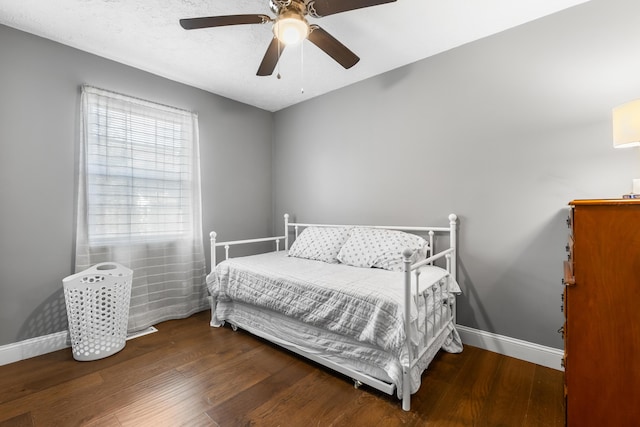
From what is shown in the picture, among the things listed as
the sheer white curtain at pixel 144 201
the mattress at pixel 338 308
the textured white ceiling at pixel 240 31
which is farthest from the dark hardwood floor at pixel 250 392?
the textured white ceiling at pixel 240 31

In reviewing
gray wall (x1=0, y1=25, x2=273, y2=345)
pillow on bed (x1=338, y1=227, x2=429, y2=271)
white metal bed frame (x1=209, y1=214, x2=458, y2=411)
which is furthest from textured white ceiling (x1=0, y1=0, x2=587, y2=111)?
pillow on bed (x1=338, y1=227, x2=429, y2=271)

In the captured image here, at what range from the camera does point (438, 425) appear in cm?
131

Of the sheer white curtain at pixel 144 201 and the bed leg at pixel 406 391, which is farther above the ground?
the sheer white curtain at pixel 144 201

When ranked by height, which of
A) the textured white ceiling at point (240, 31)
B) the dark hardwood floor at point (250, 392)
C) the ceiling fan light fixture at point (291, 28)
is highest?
the textured white ceiling at point (240, 31)

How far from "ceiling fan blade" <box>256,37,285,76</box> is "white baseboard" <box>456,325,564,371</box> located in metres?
2.25

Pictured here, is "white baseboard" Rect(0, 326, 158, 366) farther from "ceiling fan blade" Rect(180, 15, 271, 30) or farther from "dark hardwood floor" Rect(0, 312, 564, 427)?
"ceiling fan blade" Rect(180, 15, 271, 30)

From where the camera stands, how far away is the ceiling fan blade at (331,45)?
1465mm

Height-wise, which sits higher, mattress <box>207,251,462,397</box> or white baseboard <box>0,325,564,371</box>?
mattress <box>207,251,462,397</box>

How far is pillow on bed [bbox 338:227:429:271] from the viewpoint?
209cm

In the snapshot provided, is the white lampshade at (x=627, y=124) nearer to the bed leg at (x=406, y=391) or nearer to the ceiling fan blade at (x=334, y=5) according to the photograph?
the ceiling fan blade at (x=334, y=5)

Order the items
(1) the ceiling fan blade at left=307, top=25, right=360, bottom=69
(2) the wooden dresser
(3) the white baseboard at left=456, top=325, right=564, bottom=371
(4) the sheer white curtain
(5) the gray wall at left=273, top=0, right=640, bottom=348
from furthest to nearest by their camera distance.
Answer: (4) the sheer white curtain, (3) the white baseboard at left=456, top=325, right=564, bottom=371, (5) the gray wall at left=273, top=0, right=640, bottom=348, (1) the ceiling fan blade at left=307, top=25, right=360, bottom=69, (2) the wooden dresser

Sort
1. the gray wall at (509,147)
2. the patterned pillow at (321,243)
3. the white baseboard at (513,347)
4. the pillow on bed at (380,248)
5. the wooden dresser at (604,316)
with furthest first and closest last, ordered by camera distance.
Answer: the patterned pillow at (321,243) → the pillow on bed at (380,248) → the white baseboard at (513,347) → the gray wall at (509,147) → the wooden dresser at (604,316)

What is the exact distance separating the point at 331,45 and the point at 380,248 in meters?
1.42

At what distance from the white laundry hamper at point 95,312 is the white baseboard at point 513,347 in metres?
2.50
